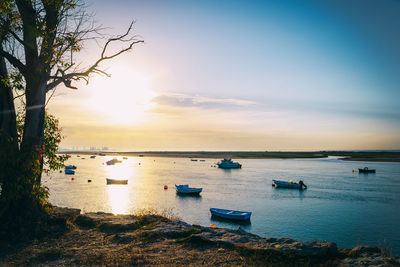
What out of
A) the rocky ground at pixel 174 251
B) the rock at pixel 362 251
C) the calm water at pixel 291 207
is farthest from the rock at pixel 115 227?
the calm water at pixel 291 207

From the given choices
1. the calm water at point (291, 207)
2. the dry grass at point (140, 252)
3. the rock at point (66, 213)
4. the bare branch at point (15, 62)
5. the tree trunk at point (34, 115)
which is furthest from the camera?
the calm water at point (291, 207)

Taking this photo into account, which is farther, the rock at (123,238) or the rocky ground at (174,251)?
the rock at (123,238)

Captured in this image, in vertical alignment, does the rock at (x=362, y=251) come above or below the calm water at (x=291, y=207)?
above

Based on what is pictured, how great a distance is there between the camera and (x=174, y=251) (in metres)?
9.30

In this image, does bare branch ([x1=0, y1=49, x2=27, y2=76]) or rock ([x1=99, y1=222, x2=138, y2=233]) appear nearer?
bare branch ([x1=0, y1=49, x2=27, y2=76])

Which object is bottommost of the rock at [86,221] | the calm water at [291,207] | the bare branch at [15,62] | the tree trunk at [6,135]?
the calm water at [291,207]

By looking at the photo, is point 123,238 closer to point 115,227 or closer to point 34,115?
point 115,227

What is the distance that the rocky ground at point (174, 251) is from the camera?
8.27 m

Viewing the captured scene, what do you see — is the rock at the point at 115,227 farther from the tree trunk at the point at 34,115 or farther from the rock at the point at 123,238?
the tree trunk at the point at 34,115

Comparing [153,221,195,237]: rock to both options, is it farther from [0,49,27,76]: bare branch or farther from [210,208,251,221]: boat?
[210,208,251,221]: boat

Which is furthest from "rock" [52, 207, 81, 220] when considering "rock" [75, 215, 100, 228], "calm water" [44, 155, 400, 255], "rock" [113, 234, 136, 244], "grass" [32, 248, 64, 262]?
"calm water" [44, 155, 400, 255]

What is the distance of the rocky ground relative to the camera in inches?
325

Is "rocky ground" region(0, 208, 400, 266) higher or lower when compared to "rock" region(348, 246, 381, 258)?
lower

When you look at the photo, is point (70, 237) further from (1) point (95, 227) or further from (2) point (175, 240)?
(2) point (175, 240)
